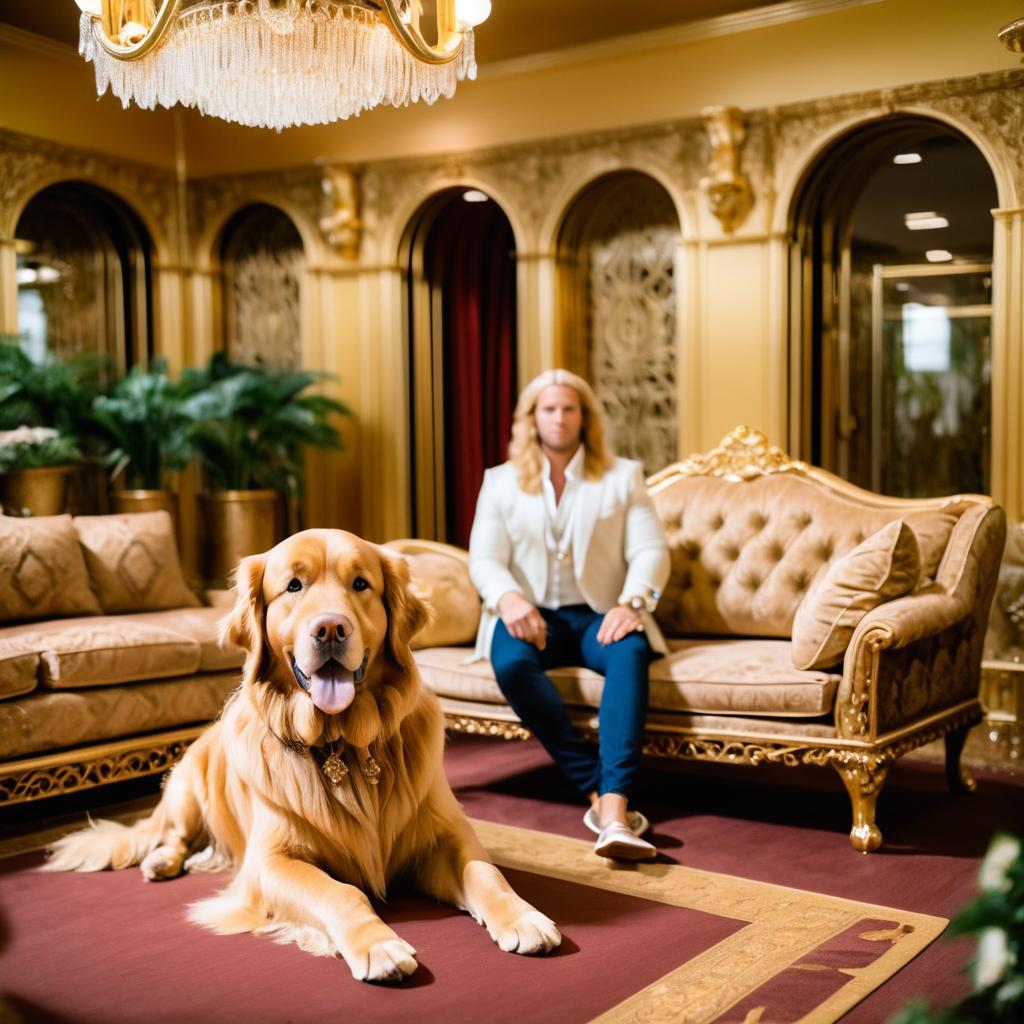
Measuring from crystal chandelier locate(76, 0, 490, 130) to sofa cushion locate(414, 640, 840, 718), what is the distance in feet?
5.35

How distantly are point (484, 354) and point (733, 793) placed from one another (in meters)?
3.19

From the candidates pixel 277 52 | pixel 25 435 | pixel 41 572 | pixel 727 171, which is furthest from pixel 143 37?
pixel 727 171

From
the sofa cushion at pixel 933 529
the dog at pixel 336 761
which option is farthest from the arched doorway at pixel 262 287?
the dog at pixel 336 761

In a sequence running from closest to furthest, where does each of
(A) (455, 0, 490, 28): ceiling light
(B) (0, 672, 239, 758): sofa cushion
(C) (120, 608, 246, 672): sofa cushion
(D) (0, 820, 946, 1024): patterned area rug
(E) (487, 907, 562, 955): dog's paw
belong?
(D) (0, 820, 946, 1024): patterned area rug, (E) (487, 907, 562, 955): dog's paw, (A) (455, 0, 490, 28): ceiling light, (B) (0, 672, 239, 758): sofa cushion, (C) (120, 608, 246, 672): sofa cushion

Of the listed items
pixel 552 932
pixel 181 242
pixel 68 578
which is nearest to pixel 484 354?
pixel 181 242

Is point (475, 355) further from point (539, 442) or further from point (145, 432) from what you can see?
point (539, 442)

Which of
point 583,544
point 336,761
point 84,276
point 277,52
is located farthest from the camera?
point 84,276

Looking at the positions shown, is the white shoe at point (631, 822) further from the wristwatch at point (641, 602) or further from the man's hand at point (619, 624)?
the wristwatch at point (641, 602)

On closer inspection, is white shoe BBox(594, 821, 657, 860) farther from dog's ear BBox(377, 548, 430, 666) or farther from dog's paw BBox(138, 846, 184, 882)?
dog's paw BBox(138, 846, 184, 882)

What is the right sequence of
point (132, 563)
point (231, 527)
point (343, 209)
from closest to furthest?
point (132, 563) < point (231, 527) < point (343, 209)

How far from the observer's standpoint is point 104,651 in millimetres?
3486

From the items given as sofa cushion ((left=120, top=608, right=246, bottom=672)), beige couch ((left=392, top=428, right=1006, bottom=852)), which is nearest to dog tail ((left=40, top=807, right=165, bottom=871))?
sofa cushion ((left=120, top=608, right=246, bottom=672))

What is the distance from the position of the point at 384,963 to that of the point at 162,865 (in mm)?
932

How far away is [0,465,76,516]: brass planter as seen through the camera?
506cm
